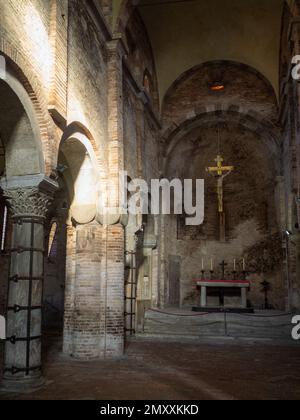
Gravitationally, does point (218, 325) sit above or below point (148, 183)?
below

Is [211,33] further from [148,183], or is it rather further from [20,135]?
[20,135]

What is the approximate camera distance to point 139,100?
42.6 ft

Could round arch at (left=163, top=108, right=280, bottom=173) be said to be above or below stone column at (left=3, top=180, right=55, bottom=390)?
above

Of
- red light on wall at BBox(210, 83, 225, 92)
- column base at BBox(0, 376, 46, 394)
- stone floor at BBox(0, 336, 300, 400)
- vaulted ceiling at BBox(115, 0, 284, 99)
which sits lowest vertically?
stone floor at BBox(0, 336, 300, 400)

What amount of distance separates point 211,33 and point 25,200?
1155 cm

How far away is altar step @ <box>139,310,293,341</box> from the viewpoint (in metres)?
11.7

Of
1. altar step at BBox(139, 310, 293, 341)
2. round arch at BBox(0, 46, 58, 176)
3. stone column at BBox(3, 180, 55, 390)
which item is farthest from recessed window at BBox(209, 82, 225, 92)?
stone column at BBox(3, 180, 55, 390)

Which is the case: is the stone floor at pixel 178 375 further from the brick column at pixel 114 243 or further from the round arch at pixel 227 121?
the round arch at pixel 227 121

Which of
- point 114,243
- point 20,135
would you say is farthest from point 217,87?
point 20,135

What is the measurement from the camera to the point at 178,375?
23.3 ft

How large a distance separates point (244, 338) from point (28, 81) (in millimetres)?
8476

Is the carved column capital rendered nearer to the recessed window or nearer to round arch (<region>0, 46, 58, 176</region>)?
round arch (<region>0, 46, 58, 176</region>)

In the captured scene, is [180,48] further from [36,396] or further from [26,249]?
[36,396]

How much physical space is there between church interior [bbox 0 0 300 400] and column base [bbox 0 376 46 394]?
0.8 inches
